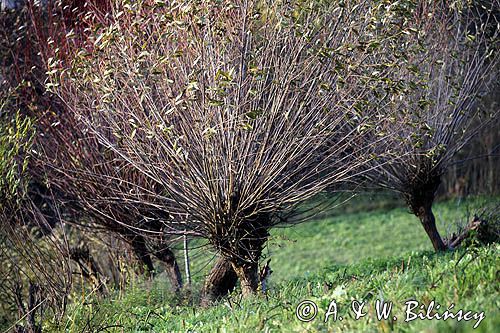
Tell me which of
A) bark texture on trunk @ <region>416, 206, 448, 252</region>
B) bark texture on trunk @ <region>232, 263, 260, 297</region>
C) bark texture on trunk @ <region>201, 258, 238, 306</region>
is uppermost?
bark texture on trunk @ <region>232, 263, 260, 297</region>

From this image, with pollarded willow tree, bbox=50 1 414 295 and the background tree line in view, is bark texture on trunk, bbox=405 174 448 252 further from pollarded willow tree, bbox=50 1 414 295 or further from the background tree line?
pollarded willow tree, bbox=50 1 414 295

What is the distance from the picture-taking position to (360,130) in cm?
558

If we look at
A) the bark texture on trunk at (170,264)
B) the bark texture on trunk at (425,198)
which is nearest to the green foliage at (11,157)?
the bark texture on trunk at (170,264)

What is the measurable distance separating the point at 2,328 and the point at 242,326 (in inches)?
109

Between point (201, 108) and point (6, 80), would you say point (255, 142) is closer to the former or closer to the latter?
point (201, 108)

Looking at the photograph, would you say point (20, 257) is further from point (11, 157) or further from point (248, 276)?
point (248, 276)

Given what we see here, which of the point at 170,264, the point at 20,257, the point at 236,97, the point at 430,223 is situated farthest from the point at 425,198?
the point at 20,257

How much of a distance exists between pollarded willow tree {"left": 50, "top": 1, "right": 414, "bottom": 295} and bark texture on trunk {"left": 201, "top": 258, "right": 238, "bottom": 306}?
2.41 ft

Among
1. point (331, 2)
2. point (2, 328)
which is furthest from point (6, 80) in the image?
point (331, 2)

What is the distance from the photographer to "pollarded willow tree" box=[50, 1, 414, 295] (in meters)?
5.25

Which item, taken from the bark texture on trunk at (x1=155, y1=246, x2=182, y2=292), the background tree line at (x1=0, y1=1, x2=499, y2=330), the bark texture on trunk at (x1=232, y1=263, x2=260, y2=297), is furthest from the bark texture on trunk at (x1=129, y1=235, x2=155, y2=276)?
the bark texture on trunk at (x1=232, y1=263, x2=260, y2=297)

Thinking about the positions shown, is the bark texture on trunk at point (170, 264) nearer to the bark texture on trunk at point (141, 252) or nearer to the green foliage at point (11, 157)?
the bark texture on trunk at point (141, 252)

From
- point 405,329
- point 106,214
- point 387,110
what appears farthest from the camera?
point 106,214

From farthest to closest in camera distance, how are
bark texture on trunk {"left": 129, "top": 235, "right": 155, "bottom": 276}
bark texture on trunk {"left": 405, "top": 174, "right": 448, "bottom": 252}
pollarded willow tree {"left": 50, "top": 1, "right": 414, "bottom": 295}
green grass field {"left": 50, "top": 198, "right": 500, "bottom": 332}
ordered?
bark texture on trunk {"left": 405, "top": 174, "right": 448, "bottom": 252} → bark texture on trunk {"left": 129, "top": 235, "right": 155, "bottom": 276} → pollarded willow tree {"left": 50, "top": 1, "right": 414, "bottom": 295} → green grass field {"left": 50, "top": 198, "right": 500, "bottom": 332}
